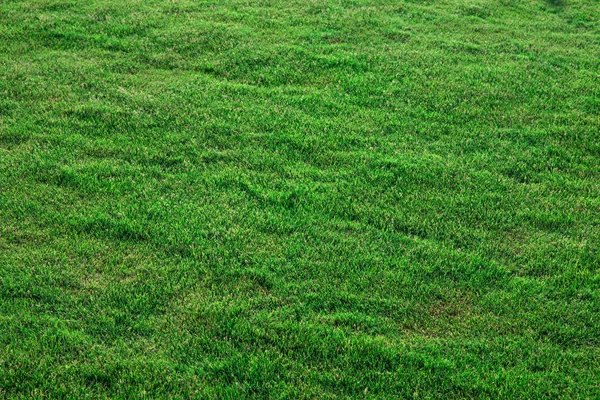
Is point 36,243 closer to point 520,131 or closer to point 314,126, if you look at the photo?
point 314,126

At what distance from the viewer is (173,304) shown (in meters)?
7.57

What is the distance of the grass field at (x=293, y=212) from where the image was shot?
693 cm

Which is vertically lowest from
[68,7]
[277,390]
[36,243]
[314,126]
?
[277,390]

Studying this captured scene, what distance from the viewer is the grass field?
6.93m

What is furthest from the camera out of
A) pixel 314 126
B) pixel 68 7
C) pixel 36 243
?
pixel 68 7

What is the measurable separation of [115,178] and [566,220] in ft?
23.0

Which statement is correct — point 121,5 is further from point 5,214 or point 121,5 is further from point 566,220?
point 566,220

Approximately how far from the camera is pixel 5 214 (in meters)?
8.91

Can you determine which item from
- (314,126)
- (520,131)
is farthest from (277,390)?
(520,131)

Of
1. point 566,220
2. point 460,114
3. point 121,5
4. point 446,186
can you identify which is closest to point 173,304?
point 446,186

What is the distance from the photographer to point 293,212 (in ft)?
30.5

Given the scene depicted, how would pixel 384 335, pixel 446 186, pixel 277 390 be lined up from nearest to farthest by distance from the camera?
pixel 277 390, pixel 384 335, pixel 446 186

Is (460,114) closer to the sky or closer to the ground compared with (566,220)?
closer to the sky

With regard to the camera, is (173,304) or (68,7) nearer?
(173,304)
